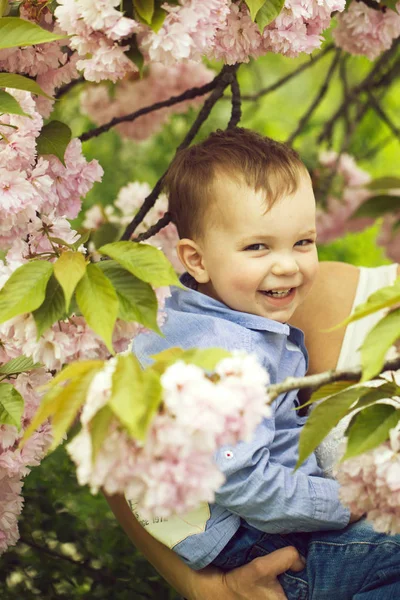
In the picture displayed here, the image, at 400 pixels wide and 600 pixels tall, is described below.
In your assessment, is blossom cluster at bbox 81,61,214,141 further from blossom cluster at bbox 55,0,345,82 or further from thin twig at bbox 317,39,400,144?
blossom cluster at bbox 55,0,345,82

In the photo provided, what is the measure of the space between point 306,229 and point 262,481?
1.86ft

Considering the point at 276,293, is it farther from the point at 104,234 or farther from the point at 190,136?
the point at 104,234

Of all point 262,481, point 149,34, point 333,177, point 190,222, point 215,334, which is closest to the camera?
point 149,34

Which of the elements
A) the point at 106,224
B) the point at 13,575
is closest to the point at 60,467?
the point at 13,575

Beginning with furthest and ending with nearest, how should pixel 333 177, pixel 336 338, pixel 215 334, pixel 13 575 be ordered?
pixel 333 177
pixel 13 575
pixel 336 338
pixel 215 334

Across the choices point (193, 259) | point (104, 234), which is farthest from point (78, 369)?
point (104, 234)

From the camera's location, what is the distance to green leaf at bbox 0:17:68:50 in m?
1.52

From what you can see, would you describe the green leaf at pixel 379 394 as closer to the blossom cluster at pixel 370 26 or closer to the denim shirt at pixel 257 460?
the denim shirt at pixel 257 460

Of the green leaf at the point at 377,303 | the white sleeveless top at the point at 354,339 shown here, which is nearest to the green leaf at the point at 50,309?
the green leaf at the point at 377,303

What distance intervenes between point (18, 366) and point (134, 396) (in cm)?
72

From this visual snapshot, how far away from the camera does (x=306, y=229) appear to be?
1.96 m

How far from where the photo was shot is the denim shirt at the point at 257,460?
1.74 meters

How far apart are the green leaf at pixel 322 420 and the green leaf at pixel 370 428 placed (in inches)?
1.3

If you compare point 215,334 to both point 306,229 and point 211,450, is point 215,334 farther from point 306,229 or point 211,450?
point 211,450
